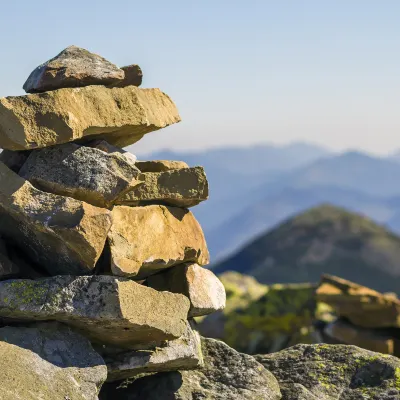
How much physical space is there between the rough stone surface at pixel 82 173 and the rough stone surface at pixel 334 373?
19.7ft

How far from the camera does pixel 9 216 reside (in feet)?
37.7

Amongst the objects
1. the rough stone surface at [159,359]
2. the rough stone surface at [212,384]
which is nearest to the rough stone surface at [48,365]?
the rough stone surface at [159,359]

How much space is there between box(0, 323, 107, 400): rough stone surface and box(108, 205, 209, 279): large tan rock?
156cm

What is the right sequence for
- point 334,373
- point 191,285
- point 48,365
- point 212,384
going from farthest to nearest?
point 334,373 < point 191,285 < point 212,384 < point 48,365

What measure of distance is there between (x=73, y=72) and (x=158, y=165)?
2985 mm

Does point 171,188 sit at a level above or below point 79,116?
below

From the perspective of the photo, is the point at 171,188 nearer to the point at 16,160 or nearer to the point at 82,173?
the point at 82,173

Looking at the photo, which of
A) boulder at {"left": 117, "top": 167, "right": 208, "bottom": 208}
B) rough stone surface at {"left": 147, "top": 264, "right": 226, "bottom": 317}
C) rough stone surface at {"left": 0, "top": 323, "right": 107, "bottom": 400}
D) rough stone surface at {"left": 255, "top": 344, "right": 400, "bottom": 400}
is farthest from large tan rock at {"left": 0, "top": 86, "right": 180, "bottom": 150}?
rough stone surface at {"left": 255, "top": 344, "right": 400, "bottom": 400}

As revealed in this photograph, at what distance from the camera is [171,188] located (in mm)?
12953

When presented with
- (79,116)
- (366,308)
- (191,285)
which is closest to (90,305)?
→ (191,285)

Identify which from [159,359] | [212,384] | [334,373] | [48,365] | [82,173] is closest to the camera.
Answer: [48,365]

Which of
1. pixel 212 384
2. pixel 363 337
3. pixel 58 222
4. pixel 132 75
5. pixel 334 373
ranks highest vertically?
pixel 132 75

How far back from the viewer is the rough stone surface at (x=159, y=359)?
11.8 m

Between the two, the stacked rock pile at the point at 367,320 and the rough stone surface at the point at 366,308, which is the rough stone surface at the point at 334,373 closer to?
the stacked rock pile at the point at 367,320
